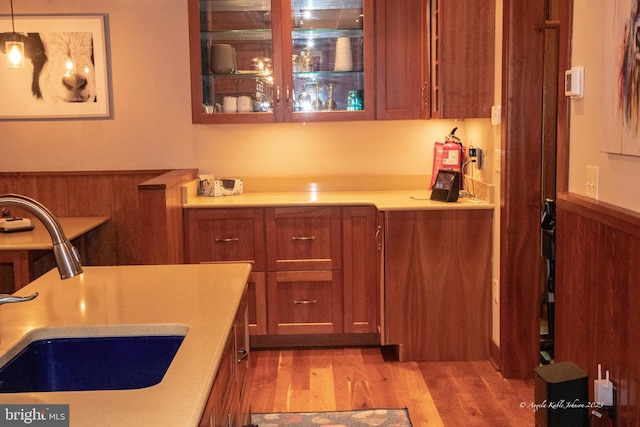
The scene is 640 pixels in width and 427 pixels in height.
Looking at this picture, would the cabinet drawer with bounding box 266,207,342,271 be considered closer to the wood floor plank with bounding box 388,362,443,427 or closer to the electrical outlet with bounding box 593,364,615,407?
the wood floor plank with bounding box 388,362,443,427

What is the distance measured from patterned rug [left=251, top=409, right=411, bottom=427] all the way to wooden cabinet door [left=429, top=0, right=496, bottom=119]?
1618 mm

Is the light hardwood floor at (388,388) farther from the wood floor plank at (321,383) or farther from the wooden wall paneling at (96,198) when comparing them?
the wooden wall paneling at (96,198)

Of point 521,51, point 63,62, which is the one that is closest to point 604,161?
point 521,51

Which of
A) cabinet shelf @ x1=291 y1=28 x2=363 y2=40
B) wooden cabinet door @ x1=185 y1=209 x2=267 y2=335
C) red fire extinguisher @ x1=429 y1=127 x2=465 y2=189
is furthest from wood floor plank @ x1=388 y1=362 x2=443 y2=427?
cabinet shelf @ x1=291 y1=28 x2=363 y2=40

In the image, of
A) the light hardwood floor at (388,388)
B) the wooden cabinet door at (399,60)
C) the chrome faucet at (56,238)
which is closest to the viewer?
the chrome faucet at (56,238)

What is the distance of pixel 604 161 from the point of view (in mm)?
2605

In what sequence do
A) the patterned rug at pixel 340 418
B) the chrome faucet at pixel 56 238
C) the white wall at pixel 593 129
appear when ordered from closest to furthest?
1. the chrome faucet at pixel 56 238
2. the white wall at pixel 593 129
3. the patterned rug at pixel 340 418

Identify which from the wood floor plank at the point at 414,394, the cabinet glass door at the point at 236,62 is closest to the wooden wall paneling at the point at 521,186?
the wood floor plank at the point at 414,394

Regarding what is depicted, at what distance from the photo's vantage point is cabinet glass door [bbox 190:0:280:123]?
4582mm

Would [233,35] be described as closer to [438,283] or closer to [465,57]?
[465,57]

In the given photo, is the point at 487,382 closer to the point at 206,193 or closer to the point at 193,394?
the point at 206,193

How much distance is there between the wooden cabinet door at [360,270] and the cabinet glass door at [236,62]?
0.83 m

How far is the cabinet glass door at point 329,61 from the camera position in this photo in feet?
15.0

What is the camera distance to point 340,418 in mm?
3395
